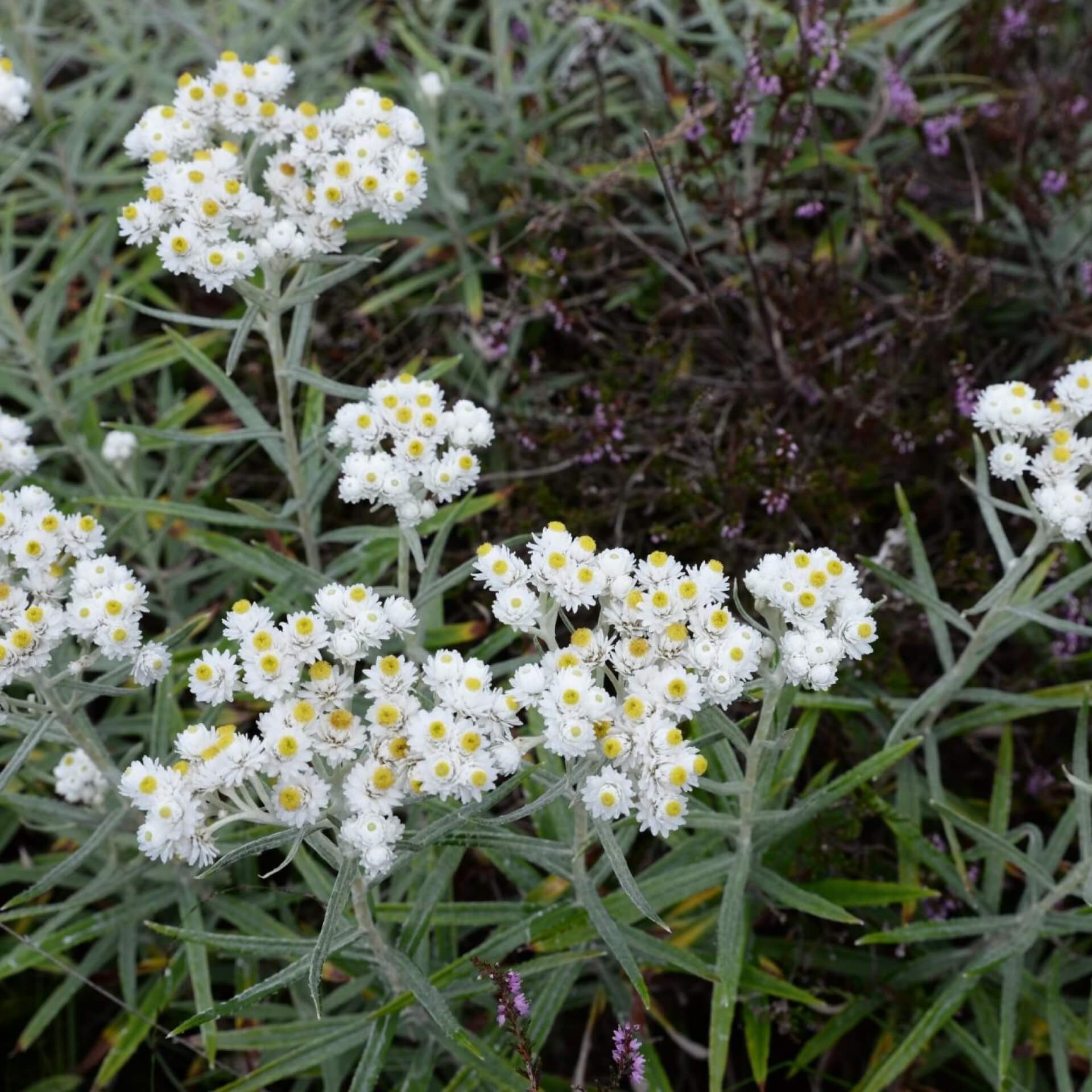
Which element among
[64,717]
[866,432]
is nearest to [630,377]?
[866,432]

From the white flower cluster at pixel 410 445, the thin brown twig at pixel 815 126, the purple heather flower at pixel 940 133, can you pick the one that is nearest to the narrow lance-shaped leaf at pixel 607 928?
the white flower cluster at pixel 410 445

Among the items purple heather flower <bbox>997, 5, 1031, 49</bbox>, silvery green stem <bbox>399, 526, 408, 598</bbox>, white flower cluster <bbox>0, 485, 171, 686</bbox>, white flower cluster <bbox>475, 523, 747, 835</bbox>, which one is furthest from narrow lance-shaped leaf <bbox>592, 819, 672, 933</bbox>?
purple heather flower <bbox>997, 5, 1031, 49</bbox>

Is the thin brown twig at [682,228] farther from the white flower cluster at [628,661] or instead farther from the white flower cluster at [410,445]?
the white flower cluster at [628,661]

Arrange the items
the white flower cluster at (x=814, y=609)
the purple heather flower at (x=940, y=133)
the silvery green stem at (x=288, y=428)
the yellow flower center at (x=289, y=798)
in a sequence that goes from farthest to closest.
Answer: the purple heather flower at (x=940, y=133) < the silvery green stem at (x=288, y=428) < the white flower cluster at (x=814, y=609) < the yellow flower center at (x=289, y=798)

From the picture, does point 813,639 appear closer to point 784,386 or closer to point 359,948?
point 359,948

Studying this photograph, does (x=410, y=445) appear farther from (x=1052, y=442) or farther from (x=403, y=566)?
(x=1052, y=442)

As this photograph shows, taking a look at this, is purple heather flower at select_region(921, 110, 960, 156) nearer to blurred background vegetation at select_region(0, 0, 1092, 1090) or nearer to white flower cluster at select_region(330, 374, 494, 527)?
blurred background vegetation at select_region(0, 0, 1092, 1090)
